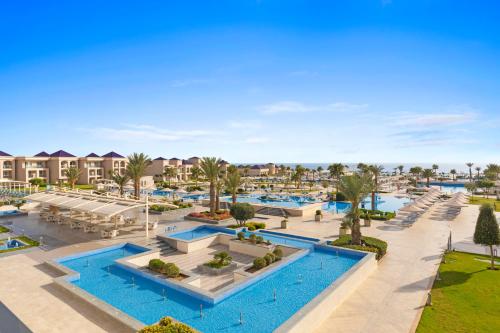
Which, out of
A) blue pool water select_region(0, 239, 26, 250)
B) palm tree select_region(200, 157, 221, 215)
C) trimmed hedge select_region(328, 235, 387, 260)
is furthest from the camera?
palm tree select_region(200, 157, 221, 215)

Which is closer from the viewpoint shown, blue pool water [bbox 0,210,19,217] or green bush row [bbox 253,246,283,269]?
green bush row [bbox 253,246,283,269]

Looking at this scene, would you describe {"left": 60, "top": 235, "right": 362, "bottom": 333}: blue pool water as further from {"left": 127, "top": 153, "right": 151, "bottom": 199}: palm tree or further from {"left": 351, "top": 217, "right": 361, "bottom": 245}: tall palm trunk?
{"left": 127, "top": 153, "right": 151, "bottom": 199}: palm tree

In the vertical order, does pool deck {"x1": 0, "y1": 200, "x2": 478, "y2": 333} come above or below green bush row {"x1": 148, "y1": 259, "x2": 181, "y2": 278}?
below

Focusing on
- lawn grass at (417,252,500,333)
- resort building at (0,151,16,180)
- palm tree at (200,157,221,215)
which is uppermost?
resort building at (0,151,16,180)

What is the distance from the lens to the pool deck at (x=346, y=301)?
996 cm

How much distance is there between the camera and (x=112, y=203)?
2188cm

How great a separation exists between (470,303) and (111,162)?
7604cm

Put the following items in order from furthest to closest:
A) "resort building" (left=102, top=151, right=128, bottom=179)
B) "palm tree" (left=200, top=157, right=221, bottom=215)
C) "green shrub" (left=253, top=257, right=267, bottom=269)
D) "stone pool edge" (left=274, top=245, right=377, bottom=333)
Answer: "resort building" (left=102, top=151, right=128, bottom=179) → "palm tree" (left=200, top=157, right=221, bottom=215) → "green shrub" (left=253, top=257, right=267, bottom=269) → "stone pool edge" (left=274, top=245, right=377, bottom=333)

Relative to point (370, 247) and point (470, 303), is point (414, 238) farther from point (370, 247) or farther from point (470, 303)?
point (470, 303)

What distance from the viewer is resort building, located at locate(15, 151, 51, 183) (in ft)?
205

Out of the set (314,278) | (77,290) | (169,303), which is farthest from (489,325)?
(77,290)

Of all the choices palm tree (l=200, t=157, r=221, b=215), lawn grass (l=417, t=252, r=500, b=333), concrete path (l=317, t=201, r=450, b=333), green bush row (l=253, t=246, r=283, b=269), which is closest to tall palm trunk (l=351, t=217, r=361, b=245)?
concrete path (l=317, t=201, r=450, b=333)

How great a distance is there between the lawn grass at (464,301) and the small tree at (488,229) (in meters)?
1.38

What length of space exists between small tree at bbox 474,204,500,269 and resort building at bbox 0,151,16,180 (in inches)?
2993
